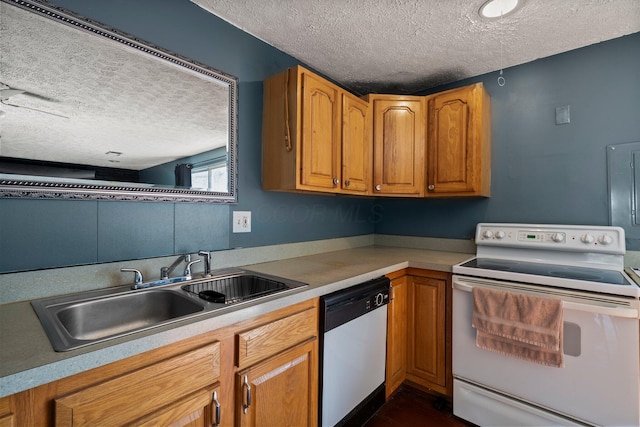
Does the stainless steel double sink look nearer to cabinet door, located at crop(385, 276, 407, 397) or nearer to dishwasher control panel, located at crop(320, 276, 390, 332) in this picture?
dishwasher control panel, located at crop(320, 276, 390, 332)

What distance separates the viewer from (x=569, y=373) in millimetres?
1415

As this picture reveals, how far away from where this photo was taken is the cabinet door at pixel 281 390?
40.7 inches

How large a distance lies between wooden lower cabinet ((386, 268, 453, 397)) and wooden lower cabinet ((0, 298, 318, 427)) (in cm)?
76

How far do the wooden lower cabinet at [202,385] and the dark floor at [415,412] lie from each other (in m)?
0.68

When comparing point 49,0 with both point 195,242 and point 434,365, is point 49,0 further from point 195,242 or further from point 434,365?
point 434,365

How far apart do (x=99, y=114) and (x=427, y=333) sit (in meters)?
2.14

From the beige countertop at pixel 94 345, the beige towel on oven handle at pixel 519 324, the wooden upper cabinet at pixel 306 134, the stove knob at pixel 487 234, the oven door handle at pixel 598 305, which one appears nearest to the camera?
the beige countertop at pixel 94 345

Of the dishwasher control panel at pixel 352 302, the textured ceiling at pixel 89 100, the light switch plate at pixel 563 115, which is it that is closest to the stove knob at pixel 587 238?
the light switch plate at pixel 563 115

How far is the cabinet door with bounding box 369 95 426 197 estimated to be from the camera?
2268 millimetres

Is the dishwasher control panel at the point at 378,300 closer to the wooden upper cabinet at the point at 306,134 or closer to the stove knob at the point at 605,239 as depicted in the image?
the wooden upper cabinet at the point at 306,134

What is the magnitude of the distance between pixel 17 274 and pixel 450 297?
2.07 metres

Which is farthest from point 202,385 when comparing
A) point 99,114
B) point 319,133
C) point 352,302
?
point 319,133

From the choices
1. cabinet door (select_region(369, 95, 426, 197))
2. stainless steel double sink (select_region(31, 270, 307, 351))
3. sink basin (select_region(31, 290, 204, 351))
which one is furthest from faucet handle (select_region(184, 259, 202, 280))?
cabinet door (select_region(369, 95, 426, 197))

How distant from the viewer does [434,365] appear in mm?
1911
